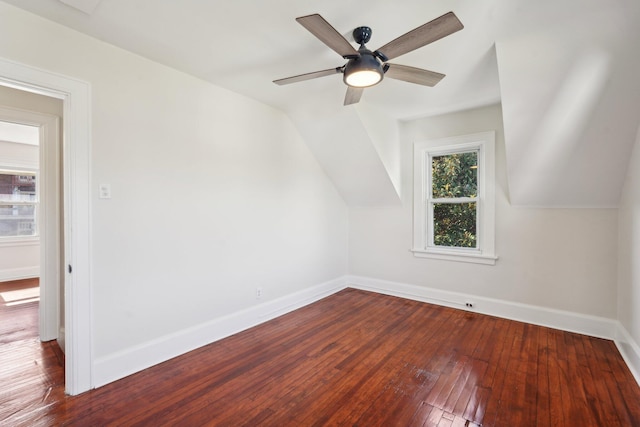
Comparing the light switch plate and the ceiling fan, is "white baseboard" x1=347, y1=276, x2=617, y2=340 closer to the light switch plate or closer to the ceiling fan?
the ceiling fan

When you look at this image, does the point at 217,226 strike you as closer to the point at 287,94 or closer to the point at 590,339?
the point at 287,94

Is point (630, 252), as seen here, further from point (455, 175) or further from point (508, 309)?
point (455, 175)

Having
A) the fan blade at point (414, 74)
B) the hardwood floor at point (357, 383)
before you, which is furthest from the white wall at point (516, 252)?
the fan blade at point (414, 74)

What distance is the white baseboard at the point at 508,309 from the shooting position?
9.98ft

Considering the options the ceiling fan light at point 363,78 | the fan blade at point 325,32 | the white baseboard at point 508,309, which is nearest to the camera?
the fan blade at point 325,32

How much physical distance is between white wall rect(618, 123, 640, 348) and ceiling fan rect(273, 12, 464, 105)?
2.04 m

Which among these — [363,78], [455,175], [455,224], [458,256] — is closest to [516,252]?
[458,256]

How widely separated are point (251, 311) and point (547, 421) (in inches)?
104

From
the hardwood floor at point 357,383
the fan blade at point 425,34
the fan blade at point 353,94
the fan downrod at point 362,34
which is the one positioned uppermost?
the fan downrod at point 362,34

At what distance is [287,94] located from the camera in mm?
3168

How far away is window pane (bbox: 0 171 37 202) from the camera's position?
5.31 metres

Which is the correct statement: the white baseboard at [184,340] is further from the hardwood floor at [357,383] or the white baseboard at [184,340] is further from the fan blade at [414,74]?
the fan blade at [414,74]

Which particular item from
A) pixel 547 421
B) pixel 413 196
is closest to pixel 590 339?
pixel 547 421

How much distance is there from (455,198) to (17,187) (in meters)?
7.68
